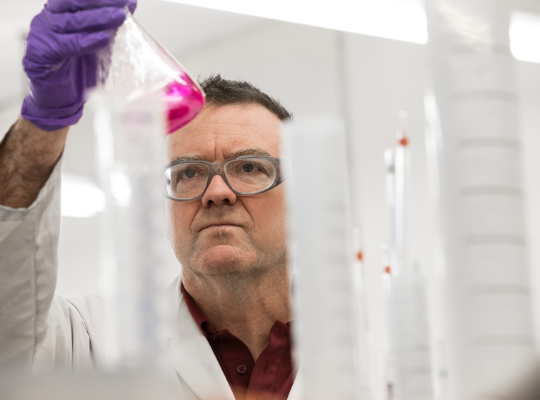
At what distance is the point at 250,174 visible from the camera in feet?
4.93

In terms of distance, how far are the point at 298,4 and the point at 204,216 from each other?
187cm

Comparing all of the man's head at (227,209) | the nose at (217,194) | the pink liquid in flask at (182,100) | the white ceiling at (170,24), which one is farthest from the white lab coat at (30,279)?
the white ceiling at (170,24)

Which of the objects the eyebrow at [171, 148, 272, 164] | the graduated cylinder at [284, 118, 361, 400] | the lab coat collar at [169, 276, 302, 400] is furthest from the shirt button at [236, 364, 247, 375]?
the graduated cylinder at [284, 118, 361, 400]

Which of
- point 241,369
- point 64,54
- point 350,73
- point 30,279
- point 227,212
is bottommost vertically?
point 241,369

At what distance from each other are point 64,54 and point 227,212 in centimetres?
67

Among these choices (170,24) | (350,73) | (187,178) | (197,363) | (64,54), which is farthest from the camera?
Answer: (170,24)

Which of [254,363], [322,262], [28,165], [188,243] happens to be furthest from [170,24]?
[322,262]

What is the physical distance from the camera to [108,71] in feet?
2.51

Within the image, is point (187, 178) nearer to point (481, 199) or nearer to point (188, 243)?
point (188, 243)

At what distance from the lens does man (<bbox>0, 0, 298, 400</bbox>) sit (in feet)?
3.10

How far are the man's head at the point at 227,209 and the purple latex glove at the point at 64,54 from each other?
1.70ft

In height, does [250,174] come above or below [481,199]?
above

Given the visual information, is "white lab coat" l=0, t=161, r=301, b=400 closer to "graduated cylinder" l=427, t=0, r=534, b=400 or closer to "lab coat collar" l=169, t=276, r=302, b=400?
"lab coat collar" l=169, t=276, r=302, b=400

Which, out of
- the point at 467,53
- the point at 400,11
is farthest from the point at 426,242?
the point at 467,53
